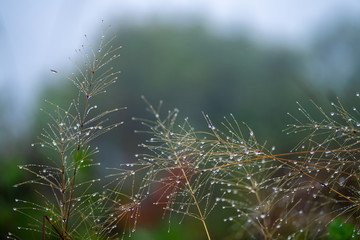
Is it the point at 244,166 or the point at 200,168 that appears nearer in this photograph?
the point at 244,166

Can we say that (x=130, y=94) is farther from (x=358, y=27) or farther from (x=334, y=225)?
(x=334, y=225)

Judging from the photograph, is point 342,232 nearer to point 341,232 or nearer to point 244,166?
point 341,232

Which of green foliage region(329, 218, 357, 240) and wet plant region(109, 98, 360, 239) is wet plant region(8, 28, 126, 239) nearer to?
wet plant region(109, 98, 360, 239)

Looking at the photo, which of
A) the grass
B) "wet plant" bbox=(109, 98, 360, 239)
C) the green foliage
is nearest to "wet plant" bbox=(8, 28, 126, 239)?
the grass

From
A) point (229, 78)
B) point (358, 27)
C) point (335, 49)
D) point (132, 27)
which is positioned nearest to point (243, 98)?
point (229, 78)


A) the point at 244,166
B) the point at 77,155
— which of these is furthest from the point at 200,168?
the point at 77,155

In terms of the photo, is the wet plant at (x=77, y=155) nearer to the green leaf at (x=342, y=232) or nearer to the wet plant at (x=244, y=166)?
the wet plant at (x=244, y=166)

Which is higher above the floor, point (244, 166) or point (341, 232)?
point (244, 166)

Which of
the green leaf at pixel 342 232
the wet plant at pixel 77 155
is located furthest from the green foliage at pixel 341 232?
the wet plant at pixel 77 155

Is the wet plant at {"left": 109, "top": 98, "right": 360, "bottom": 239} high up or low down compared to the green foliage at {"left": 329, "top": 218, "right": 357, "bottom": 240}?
up

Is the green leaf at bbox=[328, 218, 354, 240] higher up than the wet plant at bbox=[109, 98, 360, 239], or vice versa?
the wet plant at bbox=[109, 98, 360, 239]

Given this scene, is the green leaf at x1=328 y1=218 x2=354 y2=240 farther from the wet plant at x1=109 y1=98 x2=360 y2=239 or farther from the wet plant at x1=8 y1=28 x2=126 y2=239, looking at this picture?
the wet plant at x1=8 y1=28 x2=126 y2=239

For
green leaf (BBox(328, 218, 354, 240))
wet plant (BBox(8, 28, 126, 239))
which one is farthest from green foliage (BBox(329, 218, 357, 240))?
wet plant (BBox(8, 28, 126, 239))
